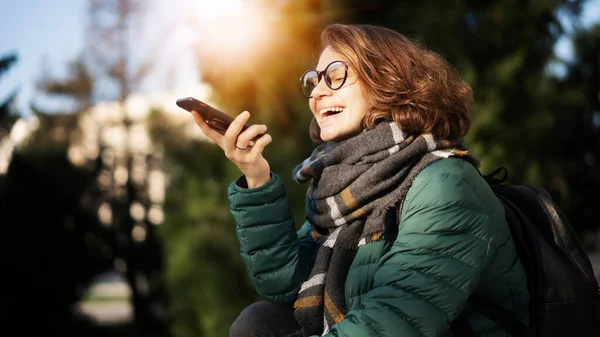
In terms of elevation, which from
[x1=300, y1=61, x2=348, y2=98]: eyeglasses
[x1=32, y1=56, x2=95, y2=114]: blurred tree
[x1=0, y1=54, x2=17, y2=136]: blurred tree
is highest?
[x1=32, y1=56, x2=95, y2=114]: blurred tree

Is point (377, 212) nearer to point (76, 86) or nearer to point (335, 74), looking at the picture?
point (335, 74)

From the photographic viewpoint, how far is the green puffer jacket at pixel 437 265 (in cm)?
144

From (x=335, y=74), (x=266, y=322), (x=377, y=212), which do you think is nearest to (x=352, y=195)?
(x=377, y=212)

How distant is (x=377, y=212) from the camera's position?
5.63 ft

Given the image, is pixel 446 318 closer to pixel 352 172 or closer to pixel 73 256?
pixel 352 172

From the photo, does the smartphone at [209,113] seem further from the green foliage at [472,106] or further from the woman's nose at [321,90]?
the green foliage at [472,106]

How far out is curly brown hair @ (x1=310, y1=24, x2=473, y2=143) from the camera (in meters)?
1.80

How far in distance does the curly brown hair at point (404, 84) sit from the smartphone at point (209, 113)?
423 millimetres

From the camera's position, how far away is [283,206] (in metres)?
1.93

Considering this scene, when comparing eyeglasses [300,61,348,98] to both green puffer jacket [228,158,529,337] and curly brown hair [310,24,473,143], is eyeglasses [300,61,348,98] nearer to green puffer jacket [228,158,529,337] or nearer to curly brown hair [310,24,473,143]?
curly brown hair [310,24,473,143]

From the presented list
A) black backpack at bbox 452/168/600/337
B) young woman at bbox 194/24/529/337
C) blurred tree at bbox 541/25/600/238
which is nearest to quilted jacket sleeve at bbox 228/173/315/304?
young woman at bbox 194/24/529/337

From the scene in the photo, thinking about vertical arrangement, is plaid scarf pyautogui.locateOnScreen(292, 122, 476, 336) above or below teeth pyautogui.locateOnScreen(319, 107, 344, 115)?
below

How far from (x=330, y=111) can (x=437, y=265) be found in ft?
2.40

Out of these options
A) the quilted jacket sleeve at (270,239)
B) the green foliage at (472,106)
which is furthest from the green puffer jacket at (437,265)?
the green foliage at (472,106)
